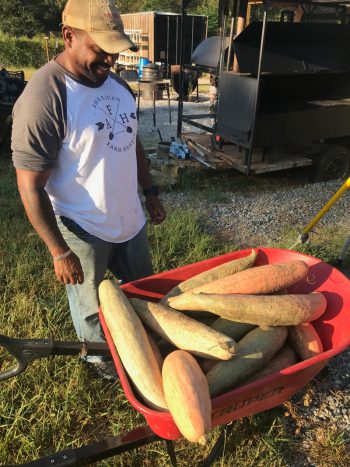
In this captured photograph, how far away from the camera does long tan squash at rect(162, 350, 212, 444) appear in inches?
43.6

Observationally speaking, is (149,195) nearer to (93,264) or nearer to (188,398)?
(93,264)

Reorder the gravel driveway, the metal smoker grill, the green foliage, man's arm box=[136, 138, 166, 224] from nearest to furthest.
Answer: the gravel driveway < man's arm box=[136, 138, 166, 224] < the metal smoker grill < the green foliage

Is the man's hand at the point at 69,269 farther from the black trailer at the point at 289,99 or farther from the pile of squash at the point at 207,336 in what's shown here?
the black trailer at the point at 289,99

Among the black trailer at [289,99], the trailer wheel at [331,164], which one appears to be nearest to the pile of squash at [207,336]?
the black trailer at [289,99]

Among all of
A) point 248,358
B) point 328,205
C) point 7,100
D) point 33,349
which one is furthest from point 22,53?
point 248,358

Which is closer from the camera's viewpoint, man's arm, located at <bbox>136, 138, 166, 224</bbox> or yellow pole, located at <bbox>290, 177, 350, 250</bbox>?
man's arm, located at <bbox>136, 138, 166, 224</bbox>

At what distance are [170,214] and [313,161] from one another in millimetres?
2774

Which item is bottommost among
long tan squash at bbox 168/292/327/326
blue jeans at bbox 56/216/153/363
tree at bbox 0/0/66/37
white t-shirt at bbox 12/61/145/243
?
blue jeans at bbox 56/216/153/363

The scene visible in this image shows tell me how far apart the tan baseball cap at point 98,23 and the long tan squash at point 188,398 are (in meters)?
1.23

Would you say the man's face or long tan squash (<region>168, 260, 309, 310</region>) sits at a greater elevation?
the man's face

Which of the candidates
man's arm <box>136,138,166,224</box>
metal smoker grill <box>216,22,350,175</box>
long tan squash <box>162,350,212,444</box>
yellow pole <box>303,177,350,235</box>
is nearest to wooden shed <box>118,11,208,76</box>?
metal smoker grill <box>216,22,350,175</box>

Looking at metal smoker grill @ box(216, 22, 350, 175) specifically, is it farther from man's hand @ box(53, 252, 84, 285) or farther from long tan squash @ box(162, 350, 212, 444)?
long tan squash @ box(162, 350, 212, 444)

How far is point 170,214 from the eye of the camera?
4633 millimetres

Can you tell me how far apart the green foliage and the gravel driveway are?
2059 centimetres
